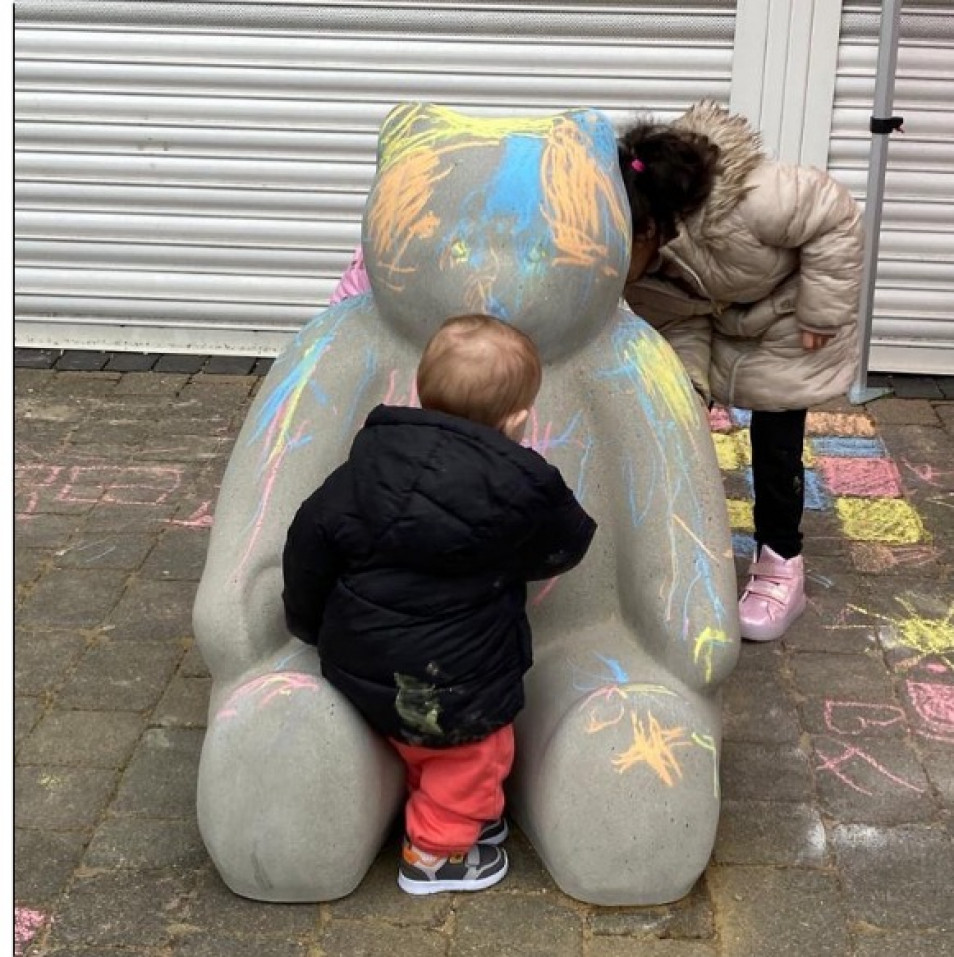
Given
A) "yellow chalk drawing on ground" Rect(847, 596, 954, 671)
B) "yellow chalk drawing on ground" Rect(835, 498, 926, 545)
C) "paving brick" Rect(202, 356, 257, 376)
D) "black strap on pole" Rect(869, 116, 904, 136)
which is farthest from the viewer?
"paving brick" Rect(202, 356, 257, 376)

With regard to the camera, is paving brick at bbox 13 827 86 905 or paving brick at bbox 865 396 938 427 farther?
paving brick at bbox 865 396 938 427

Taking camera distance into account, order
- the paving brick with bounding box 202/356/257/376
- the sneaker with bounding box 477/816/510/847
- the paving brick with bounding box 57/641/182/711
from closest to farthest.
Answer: the sneaker with bounding box 477/816/510/847, the paving brick with bounding box 57/641/182/711, the paving brick with bounding box 202/356/257/376

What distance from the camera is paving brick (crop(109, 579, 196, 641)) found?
396 centimetres

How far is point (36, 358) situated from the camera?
21.1 ft

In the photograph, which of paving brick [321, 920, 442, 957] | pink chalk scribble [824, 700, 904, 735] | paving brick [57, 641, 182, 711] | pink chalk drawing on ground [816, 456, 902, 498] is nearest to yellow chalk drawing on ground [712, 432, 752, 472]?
pink chalk drawing on ground [816, 456, 902, 498]

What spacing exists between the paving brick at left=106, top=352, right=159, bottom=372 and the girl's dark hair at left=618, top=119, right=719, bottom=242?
3.43 metres

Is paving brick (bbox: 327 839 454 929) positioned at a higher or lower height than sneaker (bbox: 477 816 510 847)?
lower

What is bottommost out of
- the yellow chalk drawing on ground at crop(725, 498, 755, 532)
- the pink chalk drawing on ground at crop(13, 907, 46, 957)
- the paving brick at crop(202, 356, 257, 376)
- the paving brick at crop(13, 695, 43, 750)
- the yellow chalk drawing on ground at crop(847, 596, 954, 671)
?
the pink chalk drawing on ground at crop(13, 907, 46, 957)

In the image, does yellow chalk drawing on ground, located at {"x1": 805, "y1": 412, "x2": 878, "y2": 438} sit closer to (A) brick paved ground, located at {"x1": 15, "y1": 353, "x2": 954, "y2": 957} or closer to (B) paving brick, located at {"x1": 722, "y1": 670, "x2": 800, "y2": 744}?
(A) brick paved ground, located at {"x1": 15, "y1": 353, "x2": 954, "y2": 957}

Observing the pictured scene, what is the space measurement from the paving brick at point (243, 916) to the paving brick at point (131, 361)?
3.79 meters

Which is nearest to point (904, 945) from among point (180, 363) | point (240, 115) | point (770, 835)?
point (770, 835)

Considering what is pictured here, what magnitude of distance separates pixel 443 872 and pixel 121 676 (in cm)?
125

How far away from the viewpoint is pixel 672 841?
2781mm

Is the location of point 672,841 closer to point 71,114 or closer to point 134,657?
point 134,657
